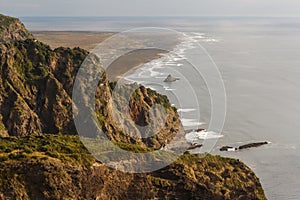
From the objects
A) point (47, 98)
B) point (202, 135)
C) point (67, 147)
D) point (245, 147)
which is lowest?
point (245, 147)

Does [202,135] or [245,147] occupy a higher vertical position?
[202,135]

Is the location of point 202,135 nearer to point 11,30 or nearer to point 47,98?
point 47,98

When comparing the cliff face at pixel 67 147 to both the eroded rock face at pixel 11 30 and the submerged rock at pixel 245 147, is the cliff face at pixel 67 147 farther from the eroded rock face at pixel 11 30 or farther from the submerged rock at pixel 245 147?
the eroded rock face at pixel 11 30

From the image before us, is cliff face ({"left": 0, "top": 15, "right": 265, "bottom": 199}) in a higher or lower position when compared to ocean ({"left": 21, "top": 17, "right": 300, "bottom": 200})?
higher

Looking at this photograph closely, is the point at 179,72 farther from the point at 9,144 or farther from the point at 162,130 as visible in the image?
the point at 9,144

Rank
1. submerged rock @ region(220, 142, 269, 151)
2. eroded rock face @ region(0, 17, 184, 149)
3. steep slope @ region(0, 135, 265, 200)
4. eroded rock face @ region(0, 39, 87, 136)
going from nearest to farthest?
steep slope @ region(0, 135, 265, 200), eroded rock face @ region(0, 39, 87, 136), eroded rock face @ region(0, 17, 184, 149), submerged rock @ region(220, 142, 269, 151)

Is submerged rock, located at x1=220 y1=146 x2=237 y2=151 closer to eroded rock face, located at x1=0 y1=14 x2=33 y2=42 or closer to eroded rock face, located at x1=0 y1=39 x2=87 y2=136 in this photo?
eroded rock face, located at x1=0 y1=39 x2=87 y2=136

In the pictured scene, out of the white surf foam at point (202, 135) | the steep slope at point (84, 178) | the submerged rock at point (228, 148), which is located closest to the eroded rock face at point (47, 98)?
the white surf foam at point (202, 135)

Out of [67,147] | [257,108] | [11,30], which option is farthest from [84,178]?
[11,30]

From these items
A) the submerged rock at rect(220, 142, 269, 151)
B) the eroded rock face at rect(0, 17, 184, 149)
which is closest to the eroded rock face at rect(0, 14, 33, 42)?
the eroded rock face at rect(0, 17, 184, 149)
